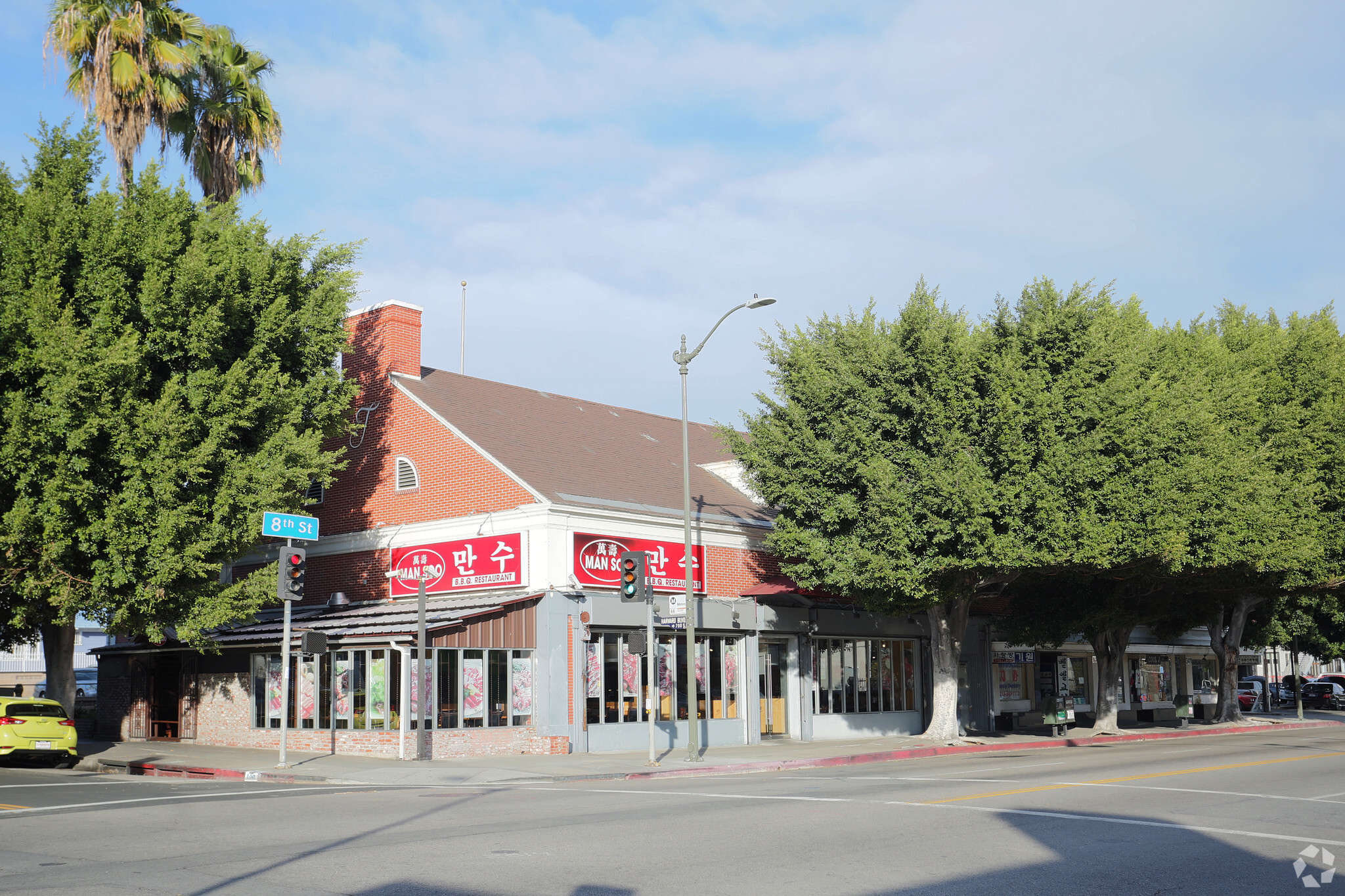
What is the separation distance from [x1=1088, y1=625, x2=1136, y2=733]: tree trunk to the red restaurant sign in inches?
548

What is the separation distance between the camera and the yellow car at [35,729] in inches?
894

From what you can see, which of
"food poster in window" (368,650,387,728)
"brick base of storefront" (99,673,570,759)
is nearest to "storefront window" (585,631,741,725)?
"brick base of storefront" (99,673,570,759)

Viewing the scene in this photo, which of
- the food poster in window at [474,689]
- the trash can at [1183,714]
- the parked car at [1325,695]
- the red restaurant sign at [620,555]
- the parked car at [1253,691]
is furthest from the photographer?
the parked car at [1325,695]

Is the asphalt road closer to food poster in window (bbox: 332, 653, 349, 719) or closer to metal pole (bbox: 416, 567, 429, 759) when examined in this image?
metal pole (bbox: 416, 567, 429, 759)

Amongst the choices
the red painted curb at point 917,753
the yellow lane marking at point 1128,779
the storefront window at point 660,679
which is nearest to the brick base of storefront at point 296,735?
the storefront window at point 660,679

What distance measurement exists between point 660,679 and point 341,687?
745cm

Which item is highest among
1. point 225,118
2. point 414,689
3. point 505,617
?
point 225,118

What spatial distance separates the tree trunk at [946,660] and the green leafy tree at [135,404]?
1629cm

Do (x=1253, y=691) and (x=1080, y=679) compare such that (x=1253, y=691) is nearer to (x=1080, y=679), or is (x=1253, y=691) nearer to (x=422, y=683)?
(x=1080, y=679)

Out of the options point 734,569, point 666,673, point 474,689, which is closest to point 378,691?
point 474,689

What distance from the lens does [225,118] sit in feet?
95.8

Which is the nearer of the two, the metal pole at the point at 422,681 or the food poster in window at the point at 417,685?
the metal pole at the point at 422,681

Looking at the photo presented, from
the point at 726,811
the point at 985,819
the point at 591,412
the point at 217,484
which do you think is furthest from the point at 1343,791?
the point at 591,412

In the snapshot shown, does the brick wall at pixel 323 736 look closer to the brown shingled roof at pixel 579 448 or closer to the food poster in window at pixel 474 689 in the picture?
the food poster in window at pixel 474 689
